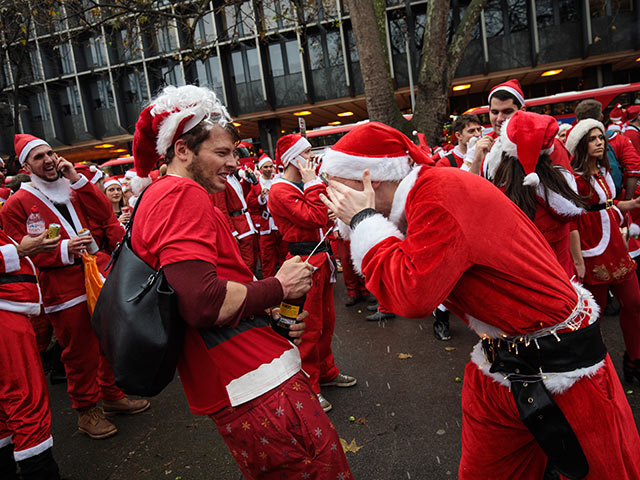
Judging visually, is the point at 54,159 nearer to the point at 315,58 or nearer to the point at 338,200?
the point at 338,200

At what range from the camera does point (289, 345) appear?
1.94m

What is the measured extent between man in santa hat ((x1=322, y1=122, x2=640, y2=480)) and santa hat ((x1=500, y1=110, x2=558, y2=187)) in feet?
3.95

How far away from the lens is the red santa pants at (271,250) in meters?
8.20

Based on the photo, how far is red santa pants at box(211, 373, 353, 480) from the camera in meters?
1.72

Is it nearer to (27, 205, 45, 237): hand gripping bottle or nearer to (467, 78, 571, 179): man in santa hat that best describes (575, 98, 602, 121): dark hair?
(467, 78, 571, 179): man in santa hat

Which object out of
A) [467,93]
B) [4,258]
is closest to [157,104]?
[4,258]

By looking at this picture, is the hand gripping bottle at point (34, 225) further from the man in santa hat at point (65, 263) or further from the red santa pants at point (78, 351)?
the red santa pants at point (78, 351)

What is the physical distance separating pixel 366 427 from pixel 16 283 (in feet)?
9.34

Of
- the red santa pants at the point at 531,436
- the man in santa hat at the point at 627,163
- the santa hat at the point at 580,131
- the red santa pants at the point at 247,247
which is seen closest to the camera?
the red santa pants at the point at 531,436

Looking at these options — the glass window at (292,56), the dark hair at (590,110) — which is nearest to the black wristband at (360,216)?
the dark hair at (590,110)

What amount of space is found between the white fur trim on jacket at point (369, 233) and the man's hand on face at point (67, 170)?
3.29m

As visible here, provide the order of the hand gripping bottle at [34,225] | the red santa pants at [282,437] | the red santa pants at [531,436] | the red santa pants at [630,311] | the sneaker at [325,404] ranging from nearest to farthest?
the red santa pants at [531,436] < the red santa pants at [282,437] < the hand gripping bottle at [34,225] < the red santa pants at [630,311] < the sneaker at [325,404]

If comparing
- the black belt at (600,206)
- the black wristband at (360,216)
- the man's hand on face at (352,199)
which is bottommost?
the black belt at (600,206)

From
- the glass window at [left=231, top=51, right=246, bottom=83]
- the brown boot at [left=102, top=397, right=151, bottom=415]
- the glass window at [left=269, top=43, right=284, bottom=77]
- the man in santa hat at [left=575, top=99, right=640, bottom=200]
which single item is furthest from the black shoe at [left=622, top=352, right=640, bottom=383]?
the glass window at [left=231, top=51, right=246, bottom=83]
